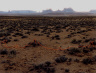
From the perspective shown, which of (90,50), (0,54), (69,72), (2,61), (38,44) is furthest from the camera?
(38,44)

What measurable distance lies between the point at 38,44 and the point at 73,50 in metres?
3.56

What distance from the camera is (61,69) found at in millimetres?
Answer: 6203

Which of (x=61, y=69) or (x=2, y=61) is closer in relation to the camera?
(x=61, y=69)

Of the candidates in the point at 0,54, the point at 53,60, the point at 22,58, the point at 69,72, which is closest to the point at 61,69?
the point at 69,72

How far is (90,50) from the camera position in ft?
29.7

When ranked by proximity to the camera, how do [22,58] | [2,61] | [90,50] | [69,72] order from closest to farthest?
[69,72]
[2,61]
[22,58]
[90,50]

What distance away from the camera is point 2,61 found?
720 cm

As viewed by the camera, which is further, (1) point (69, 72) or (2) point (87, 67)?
(2) point (87, 67)

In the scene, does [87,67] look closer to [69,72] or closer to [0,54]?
[69,72]

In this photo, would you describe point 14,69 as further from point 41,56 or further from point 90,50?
point 90,50

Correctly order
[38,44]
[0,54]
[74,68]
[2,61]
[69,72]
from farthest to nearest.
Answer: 1. [38,44]
2. [0,54]
3. [2,61]
4. [74,68]
5. [69,72]

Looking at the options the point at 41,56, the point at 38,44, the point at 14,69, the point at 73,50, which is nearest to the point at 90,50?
the point at 73,50

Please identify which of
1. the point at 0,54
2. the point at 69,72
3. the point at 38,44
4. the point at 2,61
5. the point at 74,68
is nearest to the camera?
the point at 69,72

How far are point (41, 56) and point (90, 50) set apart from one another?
153 inches
